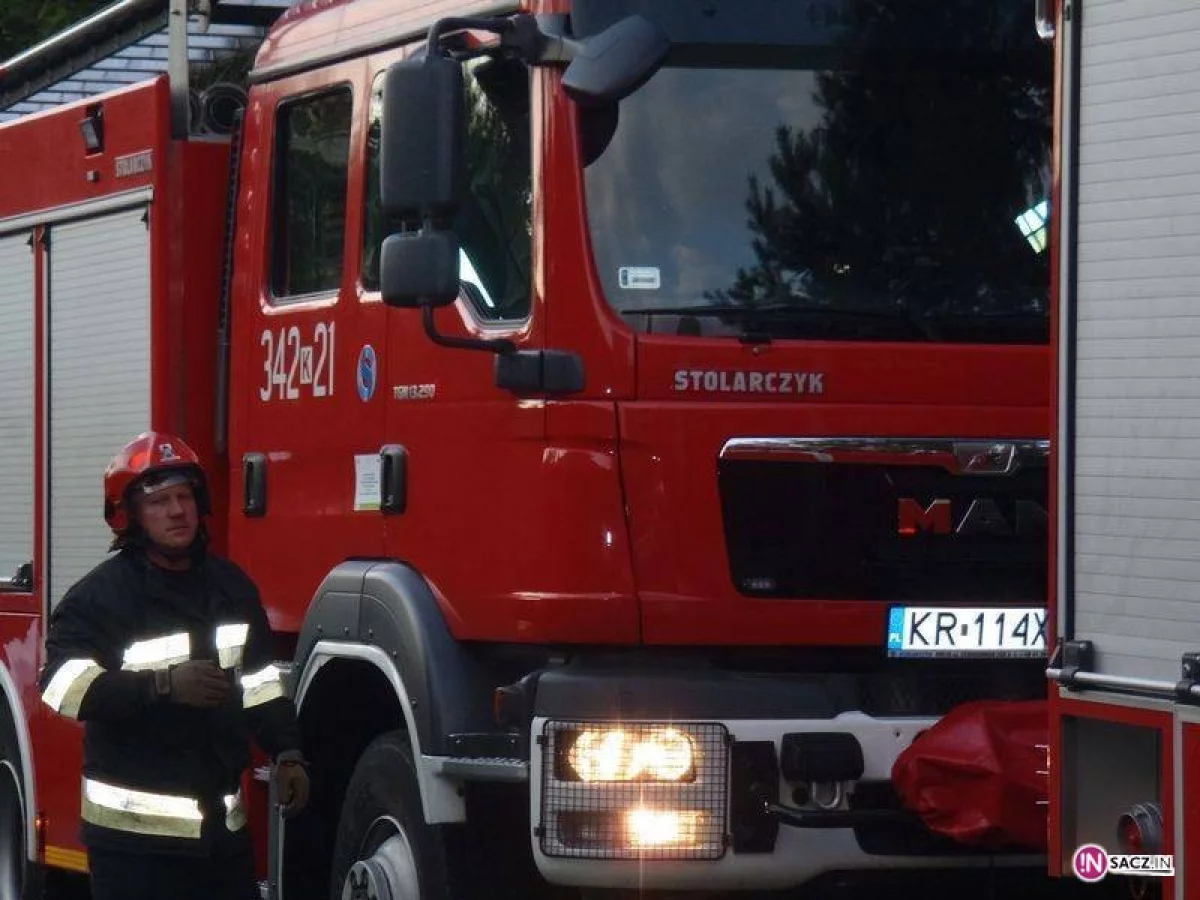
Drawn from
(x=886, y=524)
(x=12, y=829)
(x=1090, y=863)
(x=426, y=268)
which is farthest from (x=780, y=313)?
(x=12, y=829)

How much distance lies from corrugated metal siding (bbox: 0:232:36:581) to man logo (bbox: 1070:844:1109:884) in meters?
5.18

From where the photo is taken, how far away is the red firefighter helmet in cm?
636

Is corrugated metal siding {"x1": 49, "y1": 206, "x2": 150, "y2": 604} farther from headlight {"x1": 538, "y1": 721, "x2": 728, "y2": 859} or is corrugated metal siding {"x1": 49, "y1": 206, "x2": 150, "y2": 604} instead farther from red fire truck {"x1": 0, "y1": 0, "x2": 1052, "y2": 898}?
headlight {"x1": 538, "y1": 721, "x2": 728, "y2": 859}

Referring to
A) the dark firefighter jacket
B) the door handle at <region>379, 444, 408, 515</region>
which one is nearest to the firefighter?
the dark firefighter jacket

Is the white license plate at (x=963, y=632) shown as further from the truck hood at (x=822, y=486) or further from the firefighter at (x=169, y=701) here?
the firefighter at (x=169, y=701)

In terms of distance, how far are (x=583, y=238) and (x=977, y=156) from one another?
1.05 m

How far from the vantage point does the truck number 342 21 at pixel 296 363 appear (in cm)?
713

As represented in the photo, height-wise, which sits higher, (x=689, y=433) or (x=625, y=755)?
(x=689, y=433)

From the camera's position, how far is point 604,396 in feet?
20.0

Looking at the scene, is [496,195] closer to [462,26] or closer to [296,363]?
[462,26]

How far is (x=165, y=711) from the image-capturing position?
630 centimetres

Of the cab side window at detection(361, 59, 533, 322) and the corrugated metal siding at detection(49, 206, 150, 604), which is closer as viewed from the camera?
the cab side window at detection(361, 59, 533, 322)

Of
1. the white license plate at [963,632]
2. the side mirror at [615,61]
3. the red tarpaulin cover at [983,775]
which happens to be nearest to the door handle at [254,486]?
the side mirror at [615,61]

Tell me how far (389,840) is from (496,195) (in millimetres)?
1668
